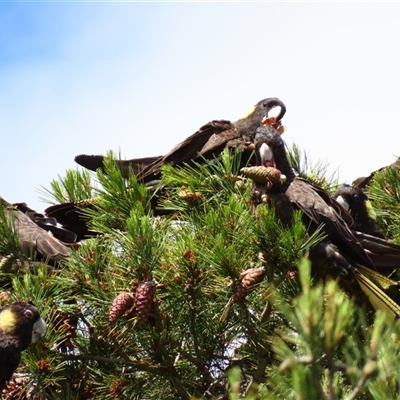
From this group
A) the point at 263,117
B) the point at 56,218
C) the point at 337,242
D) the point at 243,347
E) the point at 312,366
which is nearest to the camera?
the point at 312,366

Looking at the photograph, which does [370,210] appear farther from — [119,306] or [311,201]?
[119,306]

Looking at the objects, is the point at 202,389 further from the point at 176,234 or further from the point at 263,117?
the point at 263,117

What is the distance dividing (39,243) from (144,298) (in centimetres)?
124

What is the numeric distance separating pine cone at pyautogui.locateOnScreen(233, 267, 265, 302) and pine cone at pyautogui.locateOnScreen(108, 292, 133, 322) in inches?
17.1

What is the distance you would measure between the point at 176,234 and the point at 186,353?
1.72 ft

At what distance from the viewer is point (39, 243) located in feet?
15.9

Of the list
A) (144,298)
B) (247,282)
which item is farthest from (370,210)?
(144,298)

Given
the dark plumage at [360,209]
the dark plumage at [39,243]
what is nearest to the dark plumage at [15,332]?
the dark plumage at [39,243]

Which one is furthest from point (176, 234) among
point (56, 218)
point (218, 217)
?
point (56, 218)

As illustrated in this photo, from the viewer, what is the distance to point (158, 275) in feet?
13.0

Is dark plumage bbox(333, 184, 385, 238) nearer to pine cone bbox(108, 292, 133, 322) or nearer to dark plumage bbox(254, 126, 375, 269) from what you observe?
dark plumage bbox(254, 126, 375, 269)

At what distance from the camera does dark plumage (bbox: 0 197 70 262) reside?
4.75m

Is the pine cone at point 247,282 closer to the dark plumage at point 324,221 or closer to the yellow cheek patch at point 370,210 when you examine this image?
the dark plumage at point 324,221

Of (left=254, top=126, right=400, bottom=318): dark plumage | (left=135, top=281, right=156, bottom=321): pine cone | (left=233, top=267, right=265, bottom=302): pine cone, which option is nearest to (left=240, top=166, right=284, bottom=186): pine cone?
(left=254, top=126, right=400, bottom=318): dark plumage
